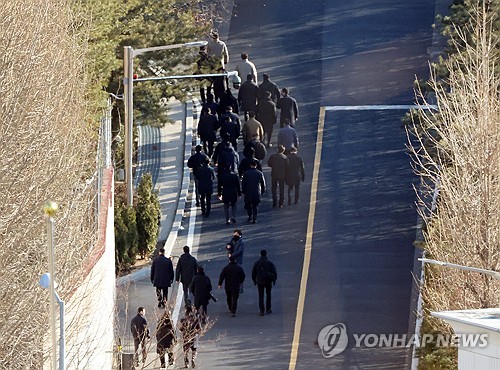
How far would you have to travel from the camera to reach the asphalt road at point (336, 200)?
103ft

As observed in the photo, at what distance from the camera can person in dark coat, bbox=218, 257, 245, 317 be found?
31.6 metres

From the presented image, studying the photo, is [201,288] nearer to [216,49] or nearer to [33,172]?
[33,172]

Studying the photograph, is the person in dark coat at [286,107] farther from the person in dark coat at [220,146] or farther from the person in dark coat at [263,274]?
the person in dark coat at [263,274]

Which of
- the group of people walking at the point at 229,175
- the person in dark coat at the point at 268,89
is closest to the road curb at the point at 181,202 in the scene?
the group of people walking at the point at 229,175

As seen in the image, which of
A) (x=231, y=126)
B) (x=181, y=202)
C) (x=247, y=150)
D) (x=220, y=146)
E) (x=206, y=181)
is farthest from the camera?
(x=231, y=126)

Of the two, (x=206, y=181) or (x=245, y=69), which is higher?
(x=245, y=69)

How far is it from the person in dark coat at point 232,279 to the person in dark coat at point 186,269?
24.3 inches

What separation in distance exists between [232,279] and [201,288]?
67 cm

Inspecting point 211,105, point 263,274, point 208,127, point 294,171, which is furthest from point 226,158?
point 263,274

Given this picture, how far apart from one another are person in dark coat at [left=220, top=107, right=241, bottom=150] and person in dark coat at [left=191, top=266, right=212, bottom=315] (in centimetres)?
783

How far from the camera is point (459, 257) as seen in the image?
2758 cm

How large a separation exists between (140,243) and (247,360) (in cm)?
573

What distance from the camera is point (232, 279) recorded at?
31.6 metres

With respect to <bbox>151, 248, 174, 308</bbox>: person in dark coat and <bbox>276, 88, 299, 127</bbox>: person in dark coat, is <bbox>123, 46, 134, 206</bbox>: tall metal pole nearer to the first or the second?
<bbox>151, 248, 174, 308</bbox>: person in dark coat
